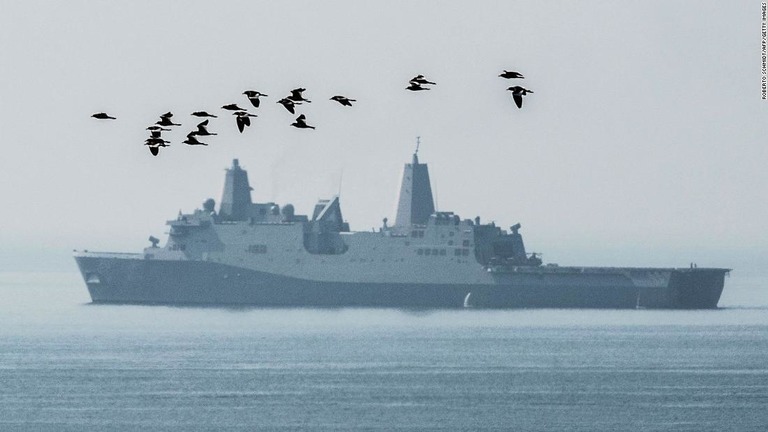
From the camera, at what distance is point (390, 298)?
3467 inches

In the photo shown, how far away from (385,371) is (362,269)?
96.8ft

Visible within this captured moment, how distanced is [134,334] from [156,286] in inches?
595

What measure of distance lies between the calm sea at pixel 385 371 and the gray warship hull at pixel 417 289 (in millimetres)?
892

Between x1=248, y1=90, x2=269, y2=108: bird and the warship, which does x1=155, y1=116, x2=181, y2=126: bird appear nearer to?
x1=248, y1=90, x2=269, y2=108: bird

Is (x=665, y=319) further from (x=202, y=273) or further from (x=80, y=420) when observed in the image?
(x=80, y=420)

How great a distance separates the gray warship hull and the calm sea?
0.89m

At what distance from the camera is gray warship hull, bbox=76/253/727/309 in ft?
284

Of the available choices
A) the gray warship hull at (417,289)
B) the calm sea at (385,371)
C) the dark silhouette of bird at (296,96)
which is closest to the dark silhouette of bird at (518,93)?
the dark silhouette of bird at (296,96)

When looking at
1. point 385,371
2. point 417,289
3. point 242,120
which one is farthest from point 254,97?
point 417,289

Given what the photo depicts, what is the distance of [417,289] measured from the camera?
8744 centimetres

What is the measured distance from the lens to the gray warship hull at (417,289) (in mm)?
86500

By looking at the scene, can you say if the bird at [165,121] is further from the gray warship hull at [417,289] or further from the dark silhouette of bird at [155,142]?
the gray warship hull at [417,289]

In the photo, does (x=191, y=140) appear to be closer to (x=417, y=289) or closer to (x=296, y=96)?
(x=296, y=96)

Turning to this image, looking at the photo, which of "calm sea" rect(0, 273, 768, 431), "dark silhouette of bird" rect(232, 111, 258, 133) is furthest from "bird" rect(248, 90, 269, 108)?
"calm sea" rect(0, 273, 768, 431)
